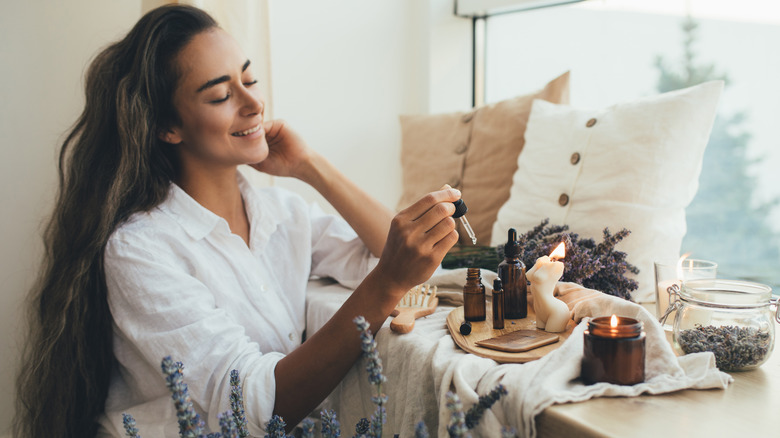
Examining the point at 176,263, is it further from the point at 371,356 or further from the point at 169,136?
the point at 371,356

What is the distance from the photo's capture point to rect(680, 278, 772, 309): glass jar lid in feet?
A: 2.94

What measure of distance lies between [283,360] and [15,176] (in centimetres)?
136

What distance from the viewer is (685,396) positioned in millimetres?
796

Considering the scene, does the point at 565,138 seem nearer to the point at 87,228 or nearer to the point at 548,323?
the point at 548,323

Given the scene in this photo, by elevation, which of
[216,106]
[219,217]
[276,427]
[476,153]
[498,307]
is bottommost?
[276,427]

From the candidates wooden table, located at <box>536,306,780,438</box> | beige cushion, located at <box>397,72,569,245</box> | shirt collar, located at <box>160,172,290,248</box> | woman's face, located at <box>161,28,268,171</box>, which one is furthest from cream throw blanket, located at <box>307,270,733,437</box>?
beige cushion, located at <box>397,72,569,245</box>

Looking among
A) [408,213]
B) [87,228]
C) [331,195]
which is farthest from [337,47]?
[408,213]

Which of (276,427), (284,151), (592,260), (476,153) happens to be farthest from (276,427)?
(476,153)

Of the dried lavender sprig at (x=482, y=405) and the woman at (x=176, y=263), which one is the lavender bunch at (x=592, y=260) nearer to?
the woman at (x=176, y=263)

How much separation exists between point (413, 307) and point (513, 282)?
225 mm

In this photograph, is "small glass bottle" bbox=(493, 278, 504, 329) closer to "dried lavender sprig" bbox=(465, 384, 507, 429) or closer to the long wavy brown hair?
"dried lavender sprig" bbox=(465, 384, 507, 429)

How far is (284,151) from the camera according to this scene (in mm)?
1604

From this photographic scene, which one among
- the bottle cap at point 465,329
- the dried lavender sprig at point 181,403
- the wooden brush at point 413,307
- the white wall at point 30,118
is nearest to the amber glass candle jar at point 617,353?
the bottle cap at point 465,329

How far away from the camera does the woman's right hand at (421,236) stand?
3.30 ft
